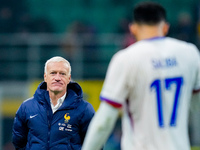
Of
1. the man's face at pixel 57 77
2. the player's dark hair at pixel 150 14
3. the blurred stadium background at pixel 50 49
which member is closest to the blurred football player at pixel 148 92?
the player's dark hair at pixel 150 14

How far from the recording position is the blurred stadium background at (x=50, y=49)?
15.2 meters

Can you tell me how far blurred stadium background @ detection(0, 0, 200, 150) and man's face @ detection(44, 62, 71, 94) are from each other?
26.5 ft

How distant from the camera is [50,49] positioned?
15.5 m

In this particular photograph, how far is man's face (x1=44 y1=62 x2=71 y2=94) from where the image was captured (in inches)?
242

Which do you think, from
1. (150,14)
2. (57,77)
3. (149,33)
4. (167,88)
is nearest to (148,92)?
(167,88)

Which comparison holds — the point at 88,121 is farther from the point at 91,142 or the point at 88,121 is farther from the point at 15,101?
the point at 15,101

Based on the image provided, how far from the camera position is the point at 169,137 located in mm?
4156

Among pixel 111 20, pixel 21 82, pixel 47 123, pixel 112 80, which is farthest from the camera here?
pixel 111 20

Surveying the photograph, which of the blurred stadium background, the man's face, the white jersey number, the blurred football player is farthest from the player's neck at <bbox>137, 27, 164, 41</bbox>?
the blurred stadium background

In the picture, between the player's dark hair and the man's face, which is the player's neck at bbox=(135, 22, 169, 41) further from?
the man's face

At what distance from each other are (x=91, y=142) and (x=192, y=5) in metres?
13.8

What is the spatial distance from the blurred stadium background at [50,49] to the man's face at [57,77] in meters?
8.09

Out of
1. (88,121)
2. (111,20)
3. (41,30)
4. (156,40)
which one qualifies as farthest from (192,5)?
(156,40)

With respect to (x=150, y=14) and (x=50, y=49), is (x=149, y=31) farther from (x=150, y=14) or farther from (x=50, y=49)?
(x=50, y=49)
